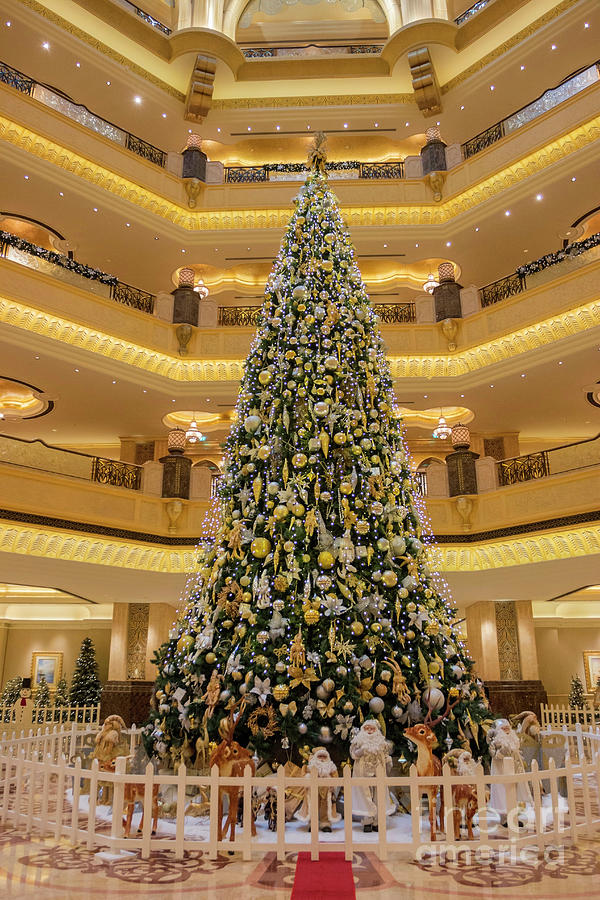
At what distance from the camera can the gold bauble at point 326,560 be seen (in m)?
5.64

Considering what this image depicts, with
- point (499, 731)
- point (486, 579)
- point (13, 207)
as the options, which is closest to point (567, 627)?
point (486, 579)

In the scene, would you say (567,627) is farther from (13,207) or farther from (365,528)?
(13,207)

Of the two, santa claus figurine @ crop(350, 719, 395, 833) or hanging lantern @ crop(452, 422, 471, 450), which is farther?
hanging lantern @ crop(452, 422, 471, 450)

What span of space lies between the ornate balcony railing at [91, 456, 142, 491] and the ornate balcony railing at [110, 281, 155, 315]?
3.06 meters

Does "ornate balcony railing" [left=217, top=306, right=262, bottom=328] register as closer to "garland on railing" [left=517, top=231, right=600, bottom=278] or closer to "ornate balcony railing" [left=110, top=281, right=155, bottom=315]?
"ornate balcony railing" [left=110, top=281, right=155, bottom=315]

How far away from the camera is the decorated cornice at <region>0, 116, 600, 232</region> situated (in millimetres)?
12102

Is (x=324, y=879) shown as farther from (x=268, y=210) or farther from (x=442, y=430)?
(x=268, y=210)

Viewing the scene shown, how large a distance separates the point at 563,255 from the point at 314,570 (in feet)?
30.1

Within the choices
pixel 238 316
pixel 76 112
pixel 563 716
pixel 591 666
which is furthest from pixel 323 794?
pixel 591 666

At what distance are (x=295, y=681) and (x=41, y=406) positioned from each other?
10216 mm

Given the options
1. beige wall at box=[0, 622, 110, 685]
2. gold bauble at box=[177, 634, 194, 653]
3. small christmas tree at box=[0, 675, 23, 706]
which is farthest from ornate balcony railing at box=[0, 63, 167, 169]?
small christmas tree at box=[0, 675, 23, 706]

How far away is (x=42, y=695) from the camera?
52.1ft

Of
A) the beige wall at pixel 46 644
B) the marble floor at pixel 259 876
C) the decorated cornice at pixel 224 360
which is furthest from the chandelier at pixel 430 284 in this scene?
the marble floor at pixel 259 876

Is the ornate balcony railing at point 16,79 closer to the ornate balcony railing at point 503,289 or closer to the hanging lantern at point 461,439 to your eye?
the ornate balcony railing at point 503,289
